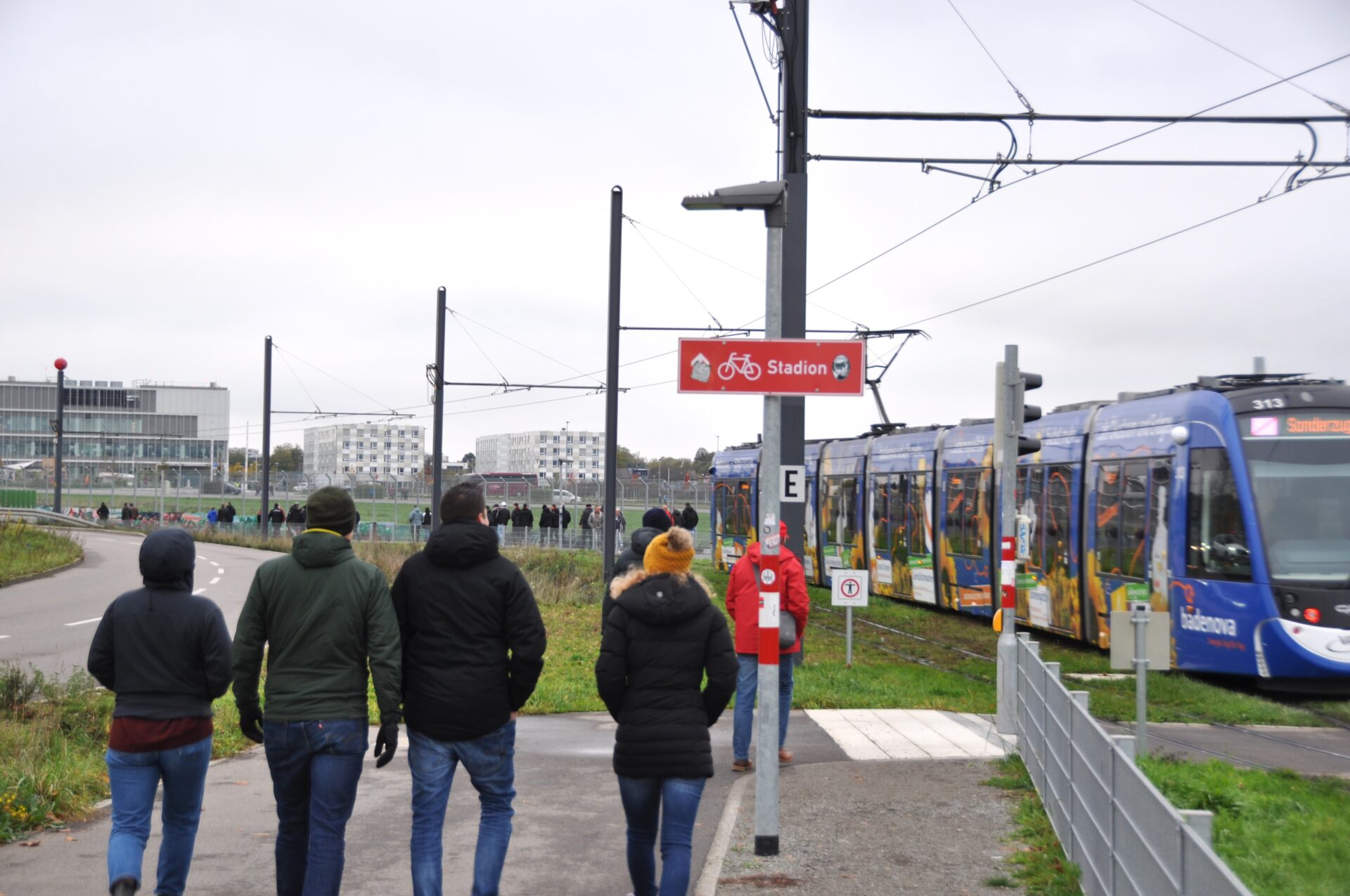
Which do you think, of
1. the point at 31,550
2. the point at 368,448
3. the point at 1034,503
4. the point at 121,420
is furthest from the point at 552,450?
the point at 1034,503

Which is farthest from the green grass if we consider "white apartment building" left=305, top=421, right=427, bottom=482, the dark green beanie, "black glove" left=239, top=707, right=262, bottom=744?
"white apartment building" left=305, top=421, right=427, bottom=482

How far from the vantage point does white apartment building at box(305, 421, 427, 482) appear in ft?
400

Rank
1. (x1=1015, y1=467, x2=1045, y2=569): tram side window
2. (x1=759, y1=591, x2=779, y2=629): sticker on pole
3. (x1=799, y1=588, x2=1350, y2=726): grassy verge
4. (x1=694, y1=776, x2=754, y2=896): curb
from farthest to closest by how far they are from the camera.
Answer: (x1=1015, y1=467, x2=1045, y2=569): tram side window → (x1=799, y1=588, x2=1350, y2=726): grassy verge → (x1=759, y1=591, x2=779, y2=629): sticker on pole → (x1=694, y1=776, x2=754, y2=896): curb

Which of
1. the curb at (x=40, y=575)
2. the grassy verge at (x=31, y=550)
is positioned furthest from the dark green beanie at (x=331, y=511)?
the grassy verge at (x=31, y=550)

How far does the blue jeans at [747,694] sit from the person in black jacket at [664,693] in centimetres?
352

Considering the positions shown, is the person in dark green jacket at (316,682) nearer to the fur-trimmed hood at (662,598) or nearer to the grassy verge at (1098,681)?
the fur-trimmed hood at (662,598)

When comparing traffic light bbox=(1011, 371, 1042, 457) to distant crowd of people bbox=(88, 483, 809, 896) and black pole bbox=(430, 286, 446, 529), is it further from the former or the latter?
black pole bbox=(430, 286, 446, 529)

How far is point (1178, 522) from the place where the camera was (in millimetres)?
15016

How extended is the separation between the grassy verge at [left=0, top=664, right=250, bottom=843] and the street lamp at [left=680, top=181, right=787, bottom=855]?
428 centimetres

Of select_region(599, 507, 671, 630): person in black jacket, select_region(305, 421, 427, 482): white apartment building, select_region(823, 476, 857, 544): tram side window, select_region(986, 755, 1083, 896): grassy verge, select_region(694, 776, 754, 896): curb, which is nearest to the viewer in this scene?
select_region(986, 755, 1083, 896): grassy verge

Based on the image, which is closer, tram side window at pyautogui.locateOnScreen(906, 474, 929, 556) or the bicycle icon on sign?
the bicycle icon on sign

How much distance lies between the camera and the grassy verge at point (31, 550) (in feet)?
109

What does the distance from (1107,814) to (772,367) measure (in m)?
2.91

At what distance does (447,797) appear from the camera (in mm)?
5844
